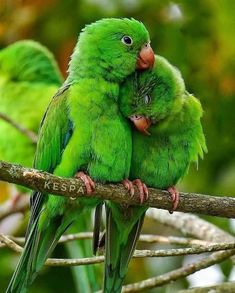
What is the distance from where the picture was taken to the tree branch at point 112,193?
3225 mm

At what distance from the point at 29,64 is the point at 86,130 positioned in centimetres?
212

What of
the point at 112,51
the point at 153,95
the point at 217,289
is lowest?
the point at 217,289

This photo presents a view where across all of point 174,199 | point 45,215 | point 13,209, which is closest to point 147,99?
point 174,199

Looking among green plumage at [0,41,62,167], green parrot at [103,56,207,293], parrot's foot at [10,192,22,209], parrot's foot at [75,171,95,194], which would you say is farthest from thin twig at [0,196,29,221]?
parrot's foot at [75,171,95,194]

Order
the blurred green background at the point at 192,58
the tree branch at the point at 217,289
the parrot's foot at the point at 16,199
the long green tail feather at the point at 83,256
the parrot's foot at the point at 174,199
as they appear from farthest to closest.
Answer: the parrot's foot at the point at 16,199 < the blurred green background at the point at 192,58 < the long green tail feather at the point at 83,256 < the tree branch at the point at 217,289 < the parrot's foot at the point at 174,199

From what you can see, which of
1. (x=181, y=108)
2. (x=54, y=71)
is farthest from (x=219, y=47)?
(x=181, y=108)

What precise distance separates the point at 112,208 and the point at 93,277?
3.49 feet

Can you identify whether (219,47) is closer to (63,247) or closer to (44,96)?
(44,96)

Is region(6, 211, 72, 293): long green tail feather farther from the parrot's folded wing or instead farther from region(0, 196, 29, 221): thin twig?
region(0, 196, 29, 221): thin twig

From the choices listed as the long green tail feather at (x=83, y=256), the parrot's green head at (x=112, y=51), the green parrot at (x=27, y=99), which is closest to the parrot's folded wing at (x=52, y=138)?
the parrot's green head at (x=112, y=51)

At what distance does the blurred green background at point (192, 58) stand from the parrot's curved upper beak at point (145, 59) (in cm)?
104

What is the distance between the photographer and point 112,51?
14.2 ft

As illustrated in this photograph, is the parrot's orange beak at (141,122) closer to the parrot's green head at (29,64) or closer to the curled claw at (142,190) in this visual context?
the curled claw at (142,190)

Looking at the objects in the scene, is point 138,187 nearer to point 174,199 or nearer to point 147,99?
point 174,199
